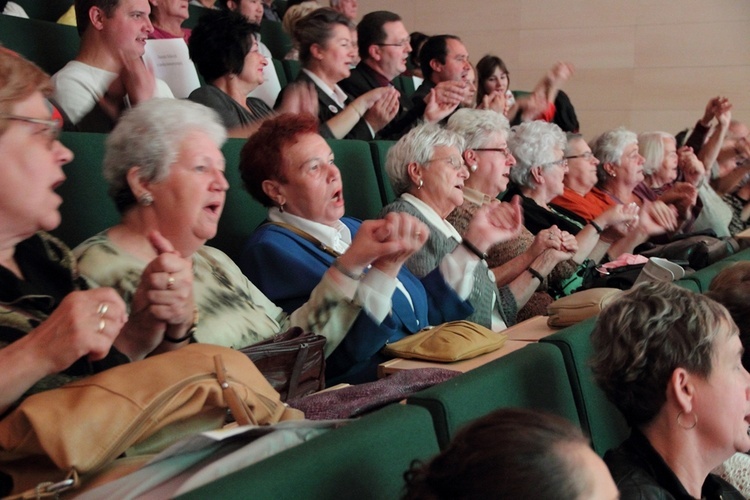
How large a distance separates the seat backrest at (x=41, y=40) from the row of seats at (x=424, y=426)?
2204mm

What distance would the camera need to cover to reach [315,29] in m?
3.67

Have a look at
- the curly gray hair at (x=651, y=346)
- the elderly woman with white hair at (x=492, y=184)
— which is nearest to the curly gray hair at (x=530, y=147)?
the elderly woman with white hair at (x=492, y=184)

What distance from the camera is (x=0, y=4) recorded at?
3545mm

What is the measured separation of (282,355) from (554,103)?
4.39 metres

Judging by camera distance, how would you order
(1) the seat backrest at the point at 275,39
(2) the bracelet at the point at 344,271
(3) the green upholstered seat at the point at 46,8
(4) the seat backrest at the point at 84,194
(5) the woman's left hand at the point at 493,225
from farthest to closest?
(1) the seat backrest at the point at 275,39
(3) the green upholstered seat at the point at 46,8
(5) the woman's left hand at the point at 493,225
(4) the seat backrest at the point at 84,194
(2) the bracelet at the point at 344,271

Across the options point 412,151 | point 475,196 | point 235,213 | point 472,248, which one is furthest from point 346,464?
point 475,196

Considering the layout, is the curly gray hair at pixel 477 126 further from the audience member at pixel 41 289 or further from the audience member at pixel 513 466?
the audience member at pixel 513 466

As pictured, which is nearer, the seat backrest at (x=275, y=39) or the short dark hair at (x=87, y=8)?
the short dark hair at (x=87, y=8)

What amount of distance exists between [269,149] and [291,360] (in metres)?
0.78

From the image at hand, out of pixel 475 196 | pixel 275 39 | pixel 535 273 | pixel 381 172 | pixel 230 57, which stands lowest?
pixel 535 273

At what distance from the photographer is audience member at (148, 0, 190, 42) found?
3.39 metres

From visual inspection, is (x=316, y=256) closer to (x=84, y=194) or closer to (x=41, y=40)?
(x=84, y=194)

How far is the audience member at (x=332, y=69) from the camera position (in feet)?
11.5

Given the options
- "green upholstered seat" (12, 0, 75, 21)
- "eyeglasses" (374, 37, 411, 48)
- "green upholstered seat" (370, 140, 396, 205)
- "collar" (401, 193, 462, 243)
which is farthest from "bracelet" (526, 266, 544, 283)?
"green upholstered seat" (12, 0, 75, 21)
